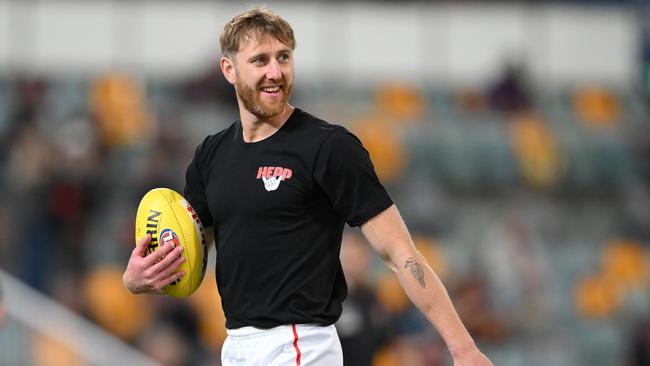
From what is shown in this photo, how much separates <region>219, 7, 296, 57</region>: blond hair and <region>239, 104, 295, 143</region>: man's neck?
0.74 feet

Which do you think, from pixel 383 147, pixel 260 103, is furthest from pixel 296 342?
pixel 383 147

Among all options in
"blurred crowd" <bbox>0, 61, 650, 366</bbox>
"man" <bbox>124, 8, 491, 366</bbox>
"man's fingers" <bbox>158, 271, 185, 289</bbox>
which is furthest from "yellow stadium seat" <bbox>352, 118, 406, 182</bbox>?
"man" <bbox>124, 8, 491, 366</bbox>

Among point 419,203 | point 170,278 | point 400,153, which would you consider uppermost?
point 170,278

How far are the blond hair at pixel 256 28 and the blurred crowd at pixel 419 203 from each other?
2.89m

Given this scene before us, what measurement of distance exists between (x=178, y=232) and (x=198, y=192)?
0.23 meters

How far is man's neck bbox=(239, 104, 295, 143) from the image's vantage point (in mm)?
4285

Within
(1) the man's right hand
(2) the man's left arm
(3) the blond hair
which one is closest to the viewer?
(2) the man's left arm

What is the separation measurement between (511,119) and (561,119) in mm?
982

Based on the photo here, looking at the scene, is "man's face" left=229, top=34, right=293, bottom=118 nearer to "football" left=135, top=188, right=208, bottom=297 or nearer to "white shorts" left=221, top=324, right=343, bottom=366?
"football" left=135, top=188, right=208, bottom=297

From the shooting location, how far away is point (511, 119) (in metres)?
15.6

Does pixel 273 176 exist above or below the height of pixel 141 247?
above

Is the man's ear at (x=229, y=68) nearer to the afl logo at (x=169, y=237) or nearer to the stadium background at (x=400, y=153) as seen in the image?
the afl logo at (x=169, y=237)

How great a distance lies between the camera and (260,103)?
4215 millimetres

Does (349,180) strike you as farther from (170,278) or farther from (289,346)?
(170,278)
